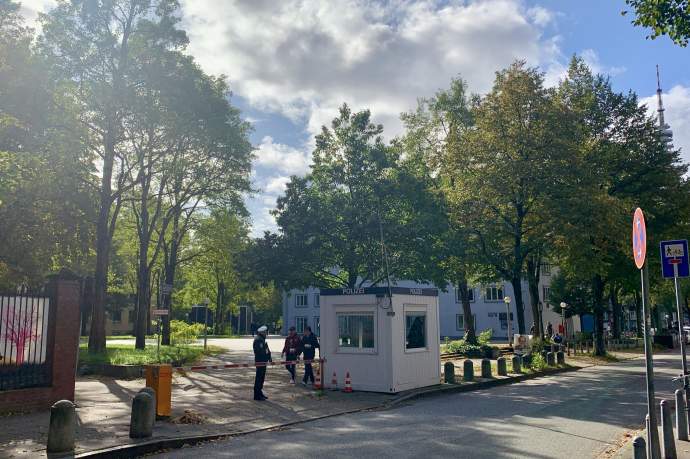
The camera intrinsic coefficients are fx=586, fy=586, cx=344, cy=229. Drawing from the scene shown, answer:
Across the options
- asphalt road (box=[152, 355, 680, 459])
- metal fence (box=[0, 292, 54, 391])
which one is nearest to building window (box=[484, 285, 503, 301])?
asphalt road (box=[152, 355, 680, 459])

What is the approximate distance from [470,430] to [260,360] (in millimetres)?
6553

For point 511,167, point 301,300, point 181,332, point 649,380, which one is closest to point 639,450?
point 649,380

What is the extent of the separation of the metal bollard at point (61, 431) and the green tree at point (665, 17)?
13.1 metres

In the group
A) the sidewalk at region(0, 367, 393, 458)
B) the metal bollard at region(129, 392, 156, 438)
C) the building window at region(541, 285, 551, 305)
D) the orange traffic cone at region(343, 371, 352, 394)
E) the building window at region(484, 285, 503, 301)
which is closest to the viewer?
the metal bollard at region(129, 392, 156, 438)

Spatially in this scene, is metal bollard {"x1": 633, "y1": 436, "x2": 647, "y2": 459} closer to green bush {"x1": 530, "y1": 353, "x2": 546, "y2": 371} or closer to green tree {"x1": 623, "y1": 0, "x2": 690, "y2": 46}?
green tree {"x1": 623, "y1": 0, "x2": 690, "y2": 46}

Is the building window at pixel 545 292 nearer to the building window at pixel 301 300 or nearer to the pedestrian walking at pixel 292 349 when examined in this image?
the building window at pixel 301 300

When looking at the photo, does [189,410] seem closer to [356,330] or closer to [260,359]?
[260,359]

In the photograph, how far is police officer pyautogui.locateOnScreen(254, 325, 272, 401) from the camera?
1523cm

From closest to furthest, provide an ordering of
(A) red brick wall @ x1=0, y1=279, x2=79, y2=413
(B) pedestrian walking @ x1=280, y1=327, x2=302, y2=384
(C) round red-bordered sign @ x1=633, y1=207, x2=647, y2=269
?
(C) round red-bordered sign @ x1=633, y1=207, x2=647, y2=269, (A) red brick wall @ x1=0, y1=279, x2=79, y2=413, (B) pedestrian walking @ x1=280, y1=327, x2=302, y2=384

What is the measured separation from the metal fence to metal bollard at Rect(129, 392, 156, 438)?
3.93m

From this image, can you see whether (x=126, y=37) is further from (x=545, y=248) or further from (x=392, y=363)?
(x=545, y=248)

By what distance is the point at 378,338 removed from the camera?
55.1ft

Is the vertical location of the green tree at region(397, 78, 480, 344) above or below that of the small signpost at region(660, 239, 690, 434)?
above

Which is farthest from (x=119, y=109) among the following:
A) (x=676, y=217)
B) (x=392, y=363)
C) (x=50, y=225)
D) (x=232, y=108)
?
(x=676, y=217)
